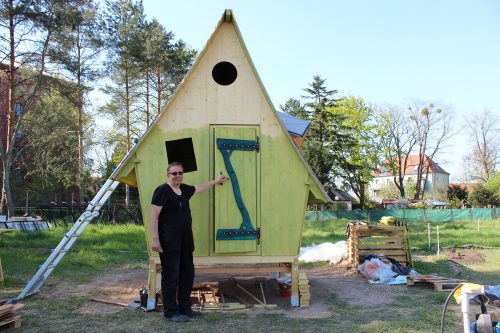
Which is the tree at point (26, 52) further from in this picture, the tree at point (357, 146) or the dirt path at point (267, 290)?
the tree at point (357, 146)

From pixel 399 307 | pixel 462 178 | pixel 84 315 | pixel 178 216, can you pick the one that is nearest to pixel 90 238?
pixel 84 315

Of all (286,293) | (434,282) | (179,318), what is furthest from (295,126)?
(179,318)

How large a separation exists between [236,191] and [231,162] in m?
0.45

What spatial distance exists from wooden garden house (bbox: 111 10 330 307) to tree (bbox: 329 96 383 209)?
3880 centimetres

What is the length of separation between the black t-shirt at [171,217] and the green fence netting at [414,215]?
28.9 metres

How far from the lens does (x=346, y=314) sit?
6.36 m

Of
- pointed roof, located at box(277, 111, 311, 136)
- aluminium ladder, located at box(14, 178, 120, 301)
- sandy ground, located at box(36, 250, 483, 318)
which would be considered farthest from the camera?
pointed roof, located at box(277, 111, 311, 136)

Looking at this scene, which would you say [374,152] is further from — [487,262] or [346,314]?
[346,314]

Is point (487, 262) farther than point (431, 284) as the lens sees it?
Yes

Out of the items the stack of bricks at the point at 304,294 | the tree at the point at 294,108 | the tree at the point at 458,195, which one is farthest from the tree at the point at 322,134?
the stack of bricks at the point at 304,294

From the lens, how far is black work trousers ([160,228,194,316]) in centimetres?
580

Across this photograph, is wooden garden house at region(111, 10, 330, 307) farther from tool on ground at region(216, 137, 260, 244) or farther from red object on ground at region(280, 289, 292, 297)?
red object on ground at region(280, 289, 292, 297)

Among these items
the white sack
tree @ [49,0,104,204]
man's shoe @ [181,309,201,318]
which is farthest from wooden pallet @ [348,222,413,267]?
tree @ [49,0,104,204]

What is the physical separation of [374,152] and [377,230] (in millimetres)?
39367
